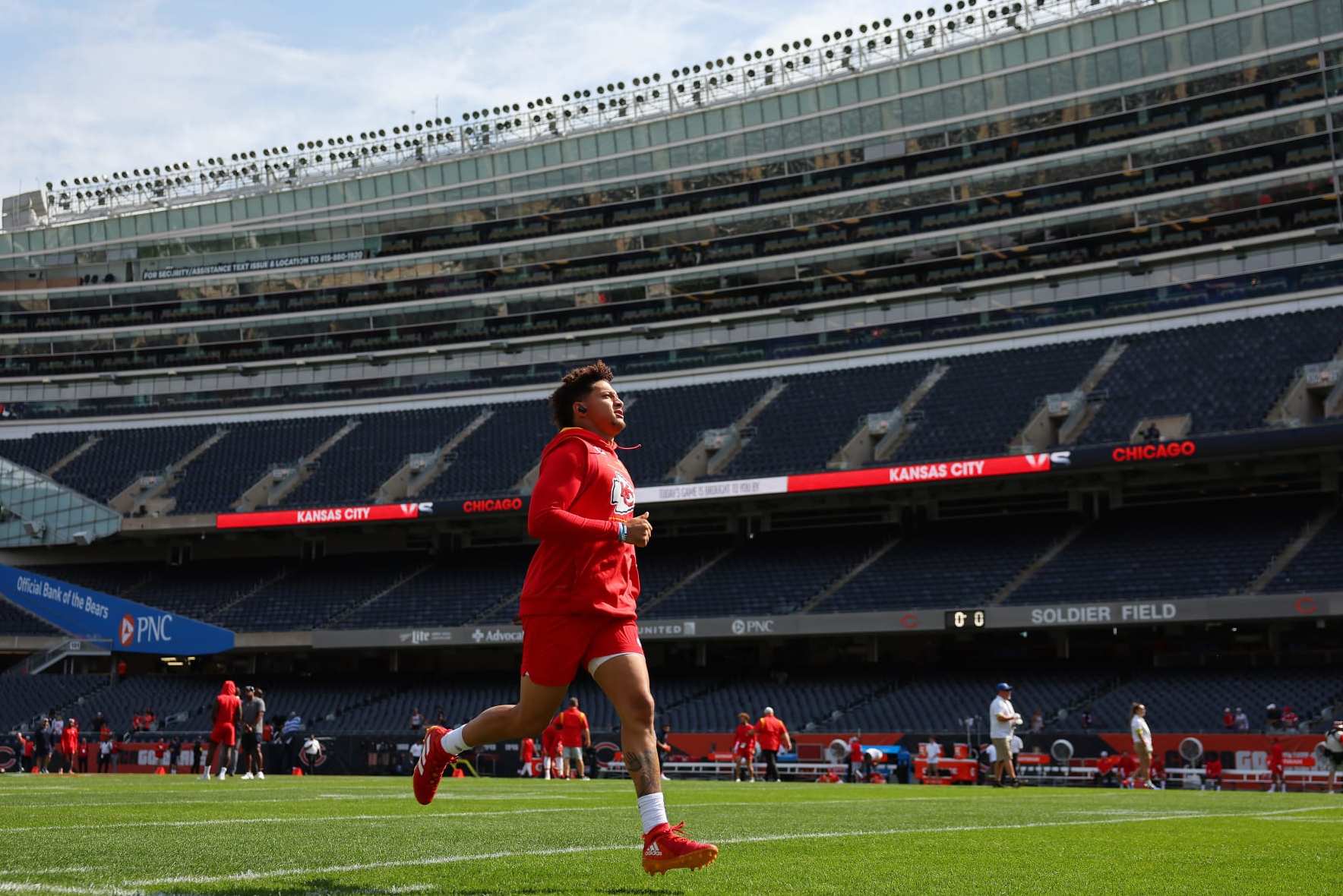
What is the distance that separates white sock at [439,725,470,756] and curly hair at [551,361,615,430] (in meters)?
1.58

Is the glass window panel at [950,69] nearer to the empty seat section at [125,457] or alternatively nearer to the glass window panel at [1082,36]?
the glass window panel at [1082,36]

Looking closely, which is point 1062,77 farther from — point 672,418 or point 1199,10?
point 672,418

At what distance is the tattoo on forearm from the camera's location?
5848 mm

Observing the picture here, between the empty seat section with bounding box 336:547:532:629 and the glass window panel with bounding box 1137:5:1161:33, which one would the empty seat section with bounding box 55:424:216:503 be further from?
the glass window panel with bounding box 1137:5:1161:33

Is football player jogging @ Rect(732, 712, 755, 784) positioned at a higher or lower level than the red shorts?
lower

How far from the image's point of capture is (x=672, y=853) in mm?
5480

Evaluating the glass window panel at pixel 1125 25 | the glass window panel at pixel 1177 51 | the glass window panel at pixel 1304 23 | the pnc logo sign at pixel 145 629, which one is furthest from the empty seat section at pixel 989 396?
the pnc logo sign at pixel 145 629

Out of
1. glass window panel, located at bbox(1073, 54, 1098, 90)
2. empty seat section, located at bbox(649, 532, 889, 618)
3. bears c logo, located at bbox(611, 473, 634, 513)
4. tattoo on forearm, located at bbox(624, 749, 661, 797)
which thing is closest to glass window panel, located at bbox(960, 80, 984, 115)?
glass window panel, located at bbox(1073, 54, 1098, 90)

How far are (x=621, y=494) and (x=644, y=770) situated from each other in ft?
4.11

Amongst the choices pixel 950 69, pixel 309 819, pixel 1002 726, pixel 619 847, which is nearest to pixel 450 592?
pixel 950 69

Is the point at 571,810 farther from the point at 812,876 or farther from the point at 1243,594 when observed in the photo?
the point at 1243,594

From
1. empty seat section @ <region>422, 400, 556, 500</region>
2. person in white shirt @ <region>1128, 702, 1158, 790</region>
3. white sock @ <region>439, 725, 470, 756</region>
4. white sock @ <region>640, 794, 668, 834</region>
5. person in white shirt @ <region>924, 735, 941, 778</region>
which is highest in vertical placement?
empty seat section @ <region>422, 400, 556, 500</region>

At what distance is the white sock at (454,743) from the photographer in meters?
6.62

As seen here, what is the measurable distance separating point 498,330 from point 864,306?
51.5ft
